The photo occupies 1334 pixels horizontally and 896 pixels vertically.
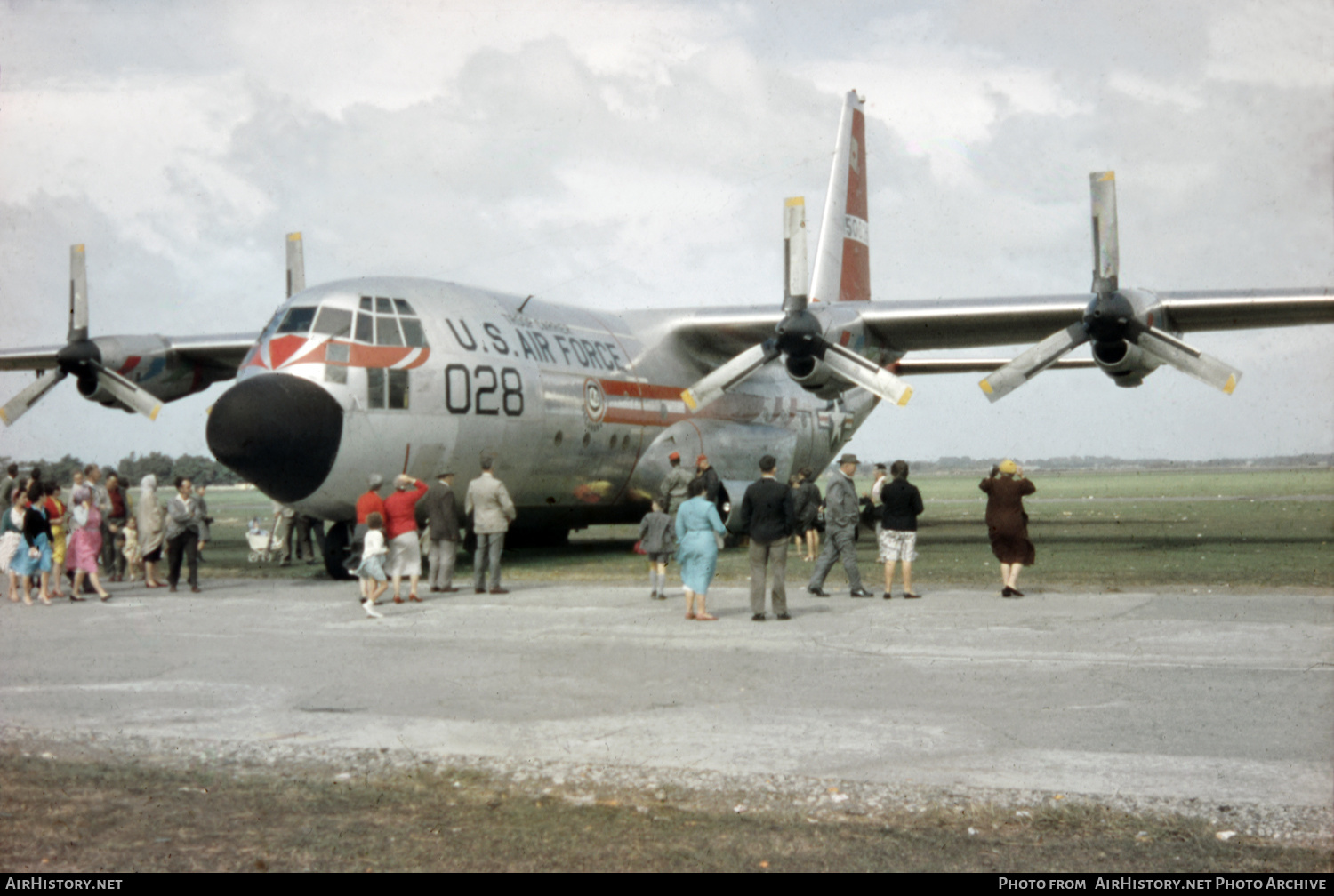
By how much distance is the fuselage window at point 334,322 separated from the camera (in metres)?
15.2

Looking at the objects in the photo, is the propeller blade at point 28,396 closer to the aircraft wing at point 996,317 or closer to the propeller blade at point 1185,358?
the aircraft wing at point 996,317

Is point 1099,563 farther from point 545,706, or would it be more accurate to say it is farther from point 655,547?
point 545,706

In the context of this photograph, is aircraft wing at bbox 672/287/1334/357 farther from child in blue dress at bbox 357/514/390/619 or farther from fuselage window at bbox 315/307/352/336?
child in blue dress at bbox 357/514/390/619

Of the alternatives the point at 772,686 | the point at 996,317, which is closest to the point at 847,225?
the point at 996,317

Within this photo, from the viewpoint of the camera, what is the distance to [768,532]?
460 inches

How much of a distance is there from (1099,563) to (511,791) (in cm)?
1362

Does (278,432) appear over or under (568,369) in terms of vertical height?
under

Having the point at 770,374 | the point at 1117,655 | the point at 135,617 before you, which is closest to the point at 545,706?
the point at 1117,655

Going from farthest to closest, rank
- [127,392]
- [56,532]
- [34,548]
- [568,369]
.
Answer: [127,392]
[568,369]
[56,532]
[34,548]

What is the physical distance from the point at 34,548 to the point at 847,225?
18.4m

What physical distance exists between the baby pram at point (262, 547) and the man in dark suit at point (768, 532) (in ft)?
38.0

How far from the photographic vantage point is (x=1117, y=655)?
8.91 m

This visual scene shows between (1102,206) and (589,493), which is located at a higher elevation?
(1102,206)

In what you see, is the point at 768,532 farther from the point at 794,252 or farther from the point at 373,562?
the point at 794,252
